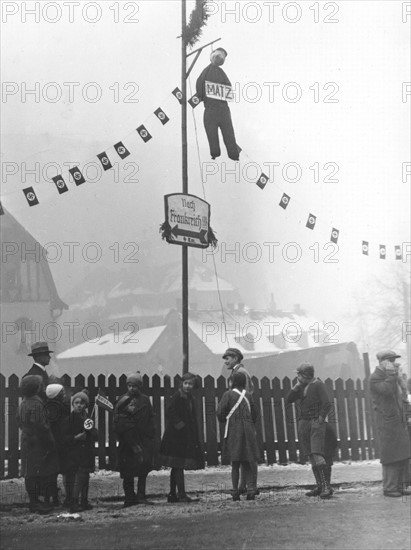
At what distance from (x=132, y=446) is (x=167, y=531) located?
155 centimetres

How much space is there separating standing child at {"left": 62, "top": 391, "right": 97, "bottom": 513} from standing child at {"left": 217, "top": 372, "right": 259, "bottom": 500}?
4.99ft

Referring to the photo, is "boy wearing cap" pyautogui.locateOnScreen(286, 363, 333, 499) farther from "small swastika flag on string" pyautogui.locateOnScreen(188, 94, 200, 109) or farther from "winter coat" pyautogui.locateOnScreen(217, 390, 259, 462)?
"small swastika flag on string" pyautogui.locateOnScreen(188, 94, 200, 109)

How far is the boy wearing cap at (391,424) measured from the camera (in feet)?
25.8

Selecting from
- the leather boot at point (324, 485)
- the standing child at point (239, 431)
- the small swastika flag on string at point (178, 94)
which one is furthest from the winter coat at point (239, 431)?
the small swastika flag on string at point (178, 94)

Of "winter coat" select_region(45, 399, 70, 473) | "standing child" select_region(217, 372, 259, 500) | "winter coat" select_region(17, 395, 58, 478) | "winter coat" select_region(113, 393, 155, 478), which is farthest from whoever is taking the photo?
"standing child" select_region(217, 372, 259, 500)

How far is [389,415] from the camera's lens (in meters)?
8.02

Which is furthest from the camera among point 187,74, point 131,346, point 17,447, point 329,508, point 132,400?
point 131,346

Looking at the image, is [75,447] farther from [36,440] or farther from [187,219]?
[187,219]

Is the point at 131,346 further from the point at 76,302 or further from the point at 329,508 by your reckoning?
the point at 329,508

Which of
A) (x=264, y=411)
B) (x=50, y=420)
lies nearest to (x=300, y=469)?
(x=264, y=411)

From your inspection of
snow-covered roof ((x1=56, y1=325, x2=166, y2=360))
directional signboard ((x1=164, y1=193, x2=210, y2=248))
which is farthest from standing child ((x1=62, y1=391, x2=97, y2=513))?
snow-covered roof ((x1=56, y1=325, x2=166, y2=360))

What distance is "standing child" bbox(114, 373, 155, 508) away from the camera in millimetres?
7348

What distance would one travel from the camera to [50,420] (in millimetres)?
7203

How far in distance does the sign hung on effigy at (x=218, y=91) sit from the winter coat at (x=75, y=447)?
5934 mm
